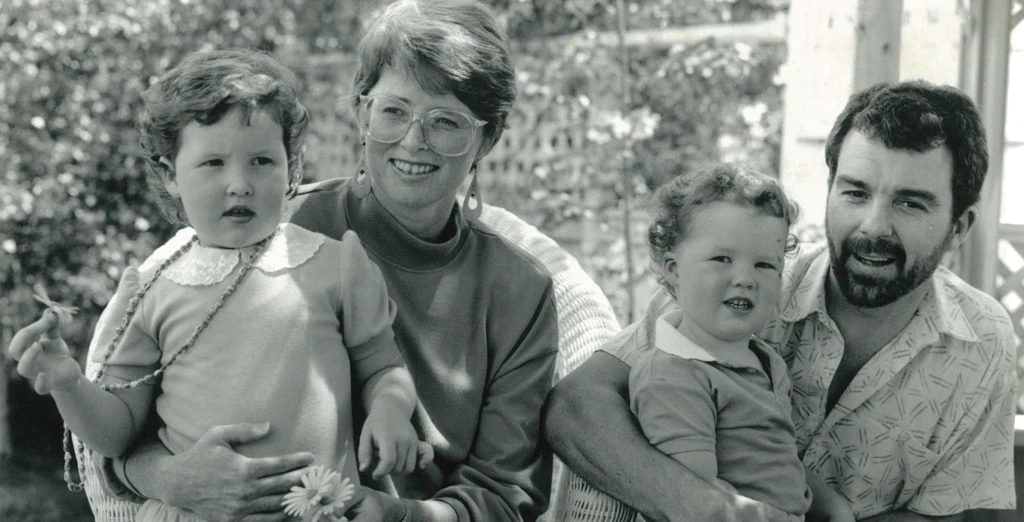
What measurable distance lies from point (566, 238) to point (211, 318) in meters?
4.43

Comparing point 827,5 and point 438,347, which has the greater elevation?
point 827,5

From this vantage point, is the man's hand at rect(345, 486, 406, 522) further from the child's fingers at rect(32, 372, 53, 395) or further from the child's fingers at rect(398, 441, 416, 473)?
the child's fingers at rect(32, 372, 53, 395)

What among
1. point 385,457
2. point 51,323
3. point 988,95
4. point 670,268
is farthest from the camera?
point 988,95

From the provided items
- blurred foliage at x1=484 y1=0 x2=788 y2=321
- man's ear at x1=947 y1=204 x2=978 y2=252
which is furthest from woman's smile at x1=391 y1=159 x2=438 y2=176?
blurred foliage at x1=484 y1=0 x2=788 y2=321

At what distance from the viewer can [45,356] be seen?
5.94 ft

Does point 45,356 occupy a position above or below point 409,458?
above

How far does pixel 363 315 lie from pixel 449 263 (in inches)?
15.9

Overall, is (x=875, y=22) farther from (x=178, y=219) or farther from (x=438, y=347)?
(x=178, y=219)

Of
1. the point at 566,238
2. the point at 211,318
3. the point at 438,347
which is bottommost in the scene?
the point at 566,238

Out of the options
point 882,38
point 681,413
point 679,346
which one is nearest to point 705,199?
point 679,346

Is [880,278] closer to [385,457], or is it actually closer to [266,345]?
[385,457]

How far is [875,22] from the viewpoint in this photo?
12.6 ft

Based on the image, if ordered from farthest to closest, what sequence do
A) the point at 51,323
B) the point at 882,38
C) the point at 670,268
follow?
1. the point at 882,38
2. the point at 670,268
3. the point at 51,323

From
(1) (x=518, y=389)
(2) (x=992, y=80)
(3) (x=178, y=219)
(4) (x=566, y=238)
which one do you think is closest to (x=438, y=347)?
(1) (x=518, y=389)
